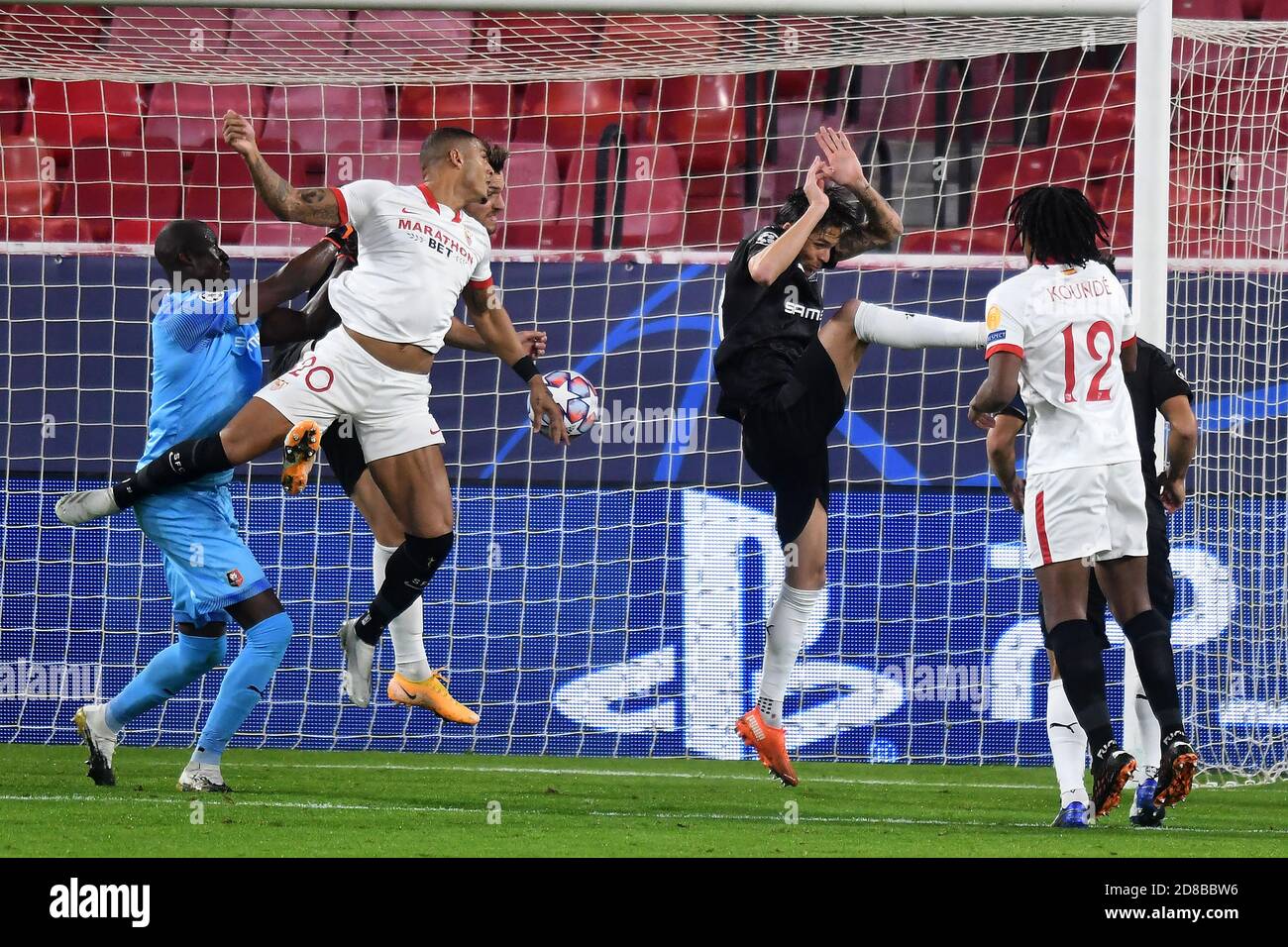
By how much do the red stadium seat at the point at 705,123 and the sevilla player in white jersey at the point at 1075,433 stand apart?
437cm

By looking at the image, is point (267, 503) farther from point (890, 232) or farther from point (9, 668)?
point (890, 232)

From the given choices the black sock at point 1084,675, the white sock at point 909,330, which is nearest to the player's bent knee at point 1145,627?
the black sock at point 1084,675

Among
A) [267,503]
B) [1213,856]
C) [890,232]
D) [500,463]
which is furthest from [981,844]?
[267,503]

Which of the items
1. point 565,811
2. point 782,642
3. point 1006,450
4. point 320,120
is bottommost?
point 565,811

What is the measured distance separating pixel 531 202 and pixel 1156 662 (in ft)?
17.0

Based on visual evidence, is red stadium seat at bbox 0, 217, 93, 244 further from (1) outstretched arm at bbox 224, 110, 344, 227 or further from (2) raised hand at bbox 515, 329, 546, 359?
(1) outstretched arm at bbox 224, 110, 344, 227

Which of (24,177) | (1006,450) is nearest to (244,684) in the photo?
(1006,450)

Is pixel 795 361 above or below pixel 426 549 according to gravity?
above

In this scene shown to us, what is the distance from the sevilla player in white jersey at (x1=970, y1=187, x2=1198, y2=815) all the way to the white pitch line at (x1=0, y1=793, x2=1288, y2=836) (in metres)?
0.60

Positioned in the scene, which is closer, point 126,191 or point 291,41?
point 291,41

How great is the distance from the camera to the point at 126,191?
9273mm

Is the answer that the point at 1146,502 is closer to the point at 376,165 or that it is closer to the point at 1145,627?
the point at 1145,627

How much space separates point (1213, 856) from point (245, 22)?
24.2 ft

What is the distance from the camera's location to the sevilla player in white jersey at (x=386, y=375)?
18.1ft
